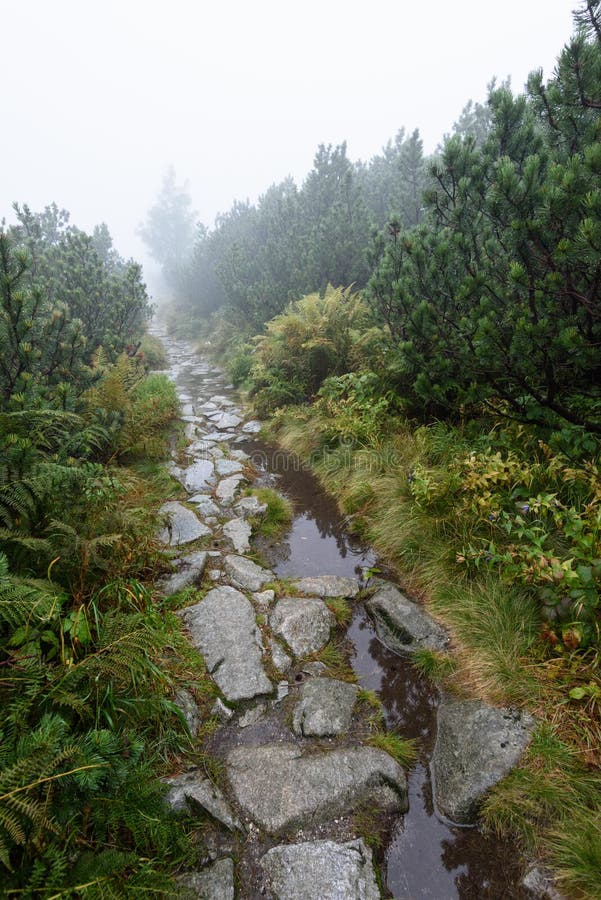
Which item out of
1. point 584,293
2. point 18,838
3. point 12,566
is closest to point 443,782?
point 18,838

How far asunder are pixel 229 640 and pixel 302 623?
0.64 metres

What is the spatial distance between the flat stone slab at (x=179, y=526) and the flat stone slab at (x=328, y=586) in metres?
1.34

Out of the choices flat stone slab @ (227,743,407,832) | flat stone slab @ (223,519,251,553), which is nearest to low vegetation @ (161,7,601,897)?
flat stone slab @ (227,743,407,832)

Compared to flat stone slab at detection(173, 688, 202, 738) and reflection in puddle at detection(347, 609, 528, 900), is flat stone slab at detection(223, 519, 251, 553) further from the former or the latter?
reflection in puddle at detection(347, 609, 528, 900)

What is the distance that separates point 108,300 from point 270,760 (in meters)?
10.1

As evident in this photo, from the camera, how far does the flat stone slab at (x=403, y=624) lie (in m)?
3.11

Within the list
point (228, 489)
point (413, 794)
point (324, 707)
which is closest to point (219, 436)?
point (228, 489)

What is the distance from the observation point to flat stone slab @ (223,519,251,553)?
4.46 meters

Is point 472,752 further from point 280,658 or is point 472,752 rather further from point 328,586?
point 328,586

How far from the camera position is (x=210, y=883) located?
5.88 feet

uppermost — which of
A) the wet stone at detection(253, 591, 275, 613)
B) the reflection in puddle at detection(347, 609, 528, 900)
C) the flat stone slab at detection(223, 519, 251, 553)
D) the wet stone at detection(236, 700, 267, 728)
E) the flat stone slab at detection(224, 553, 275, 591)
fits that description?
the flat stone slab at detection(223, 519, 251, 553)

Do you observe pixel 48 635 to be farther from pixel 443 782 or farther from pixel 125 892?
pixel 443 782

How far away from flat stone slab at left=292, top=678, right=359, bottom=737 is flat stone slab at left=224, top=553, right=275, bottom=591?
1.17 meters

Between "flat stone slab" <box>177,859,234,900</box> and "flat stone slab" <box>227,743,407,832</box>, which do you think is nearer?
"flat stone slab" <box>177,859,234,900</box>
